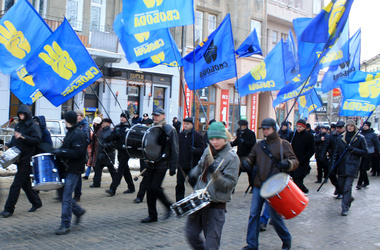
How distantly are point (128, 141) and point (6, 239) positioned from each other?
2.50 meters

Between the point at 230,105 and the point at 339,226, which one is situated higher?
the point at 230,105

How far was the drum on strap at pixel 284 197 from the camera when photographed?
5.47 m

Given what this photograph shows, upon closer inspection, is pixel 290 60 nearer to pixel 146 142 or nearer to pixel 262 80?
pixel 262 80

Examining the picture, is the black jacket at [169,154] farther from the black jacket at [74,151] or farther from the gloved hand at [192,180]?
the gloved hand at [192,180]

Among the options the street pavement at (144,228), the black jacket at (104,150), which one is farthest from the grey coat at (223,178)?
the black jacket at (104,150)

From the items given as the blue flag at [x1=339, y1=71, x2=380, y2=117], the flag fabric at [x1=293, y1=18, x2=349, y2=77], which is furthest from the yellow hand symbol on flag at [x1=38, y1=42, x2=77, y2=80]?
the blue flag at [x1=339, y1=71, x2=380, y2=117]

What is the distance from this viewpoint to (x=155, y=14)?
29.4 ft

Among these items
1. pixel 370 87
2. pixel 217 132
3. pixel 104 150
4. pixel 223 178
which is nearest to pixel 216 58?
pixel 104 150

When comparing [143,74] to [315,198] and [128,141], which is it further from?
[128,141]

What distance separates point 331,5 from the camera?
9.26 metres

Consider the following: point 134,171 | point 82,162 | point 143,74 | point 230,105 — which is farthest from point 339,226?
point 230,105

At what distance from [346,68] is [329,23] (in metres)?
5.04

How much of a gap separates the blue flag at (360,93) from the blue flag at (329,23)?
9.33 feet

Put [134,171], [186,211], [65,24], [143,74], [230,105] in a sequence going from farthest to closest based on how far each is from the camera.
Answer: [230,105]
[143,74]
[134,171]
[65,24]
[186,211]
